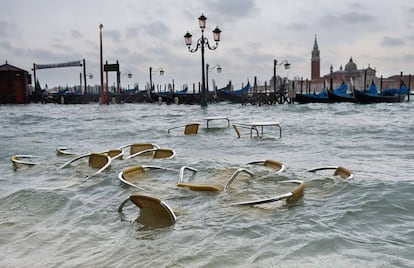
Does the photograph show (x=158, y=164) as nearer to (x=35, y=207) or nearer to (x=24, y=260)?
(x=35, y=207)

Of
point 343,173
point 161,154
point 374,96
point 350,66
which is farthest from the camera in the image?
point 350,66

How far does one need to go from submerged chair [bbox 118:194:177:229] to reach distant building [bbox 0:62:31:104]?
135 ft

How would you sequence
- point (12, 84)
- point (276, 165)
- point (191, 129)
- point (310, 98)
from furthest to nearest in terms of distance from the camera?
point (12, 84), point (310, 98), point (191, 129), point (276, 165)

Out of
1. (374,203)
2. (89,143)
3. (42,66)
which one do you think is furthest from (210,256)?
(42,66)

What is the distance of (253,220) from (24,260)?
7.54 feet

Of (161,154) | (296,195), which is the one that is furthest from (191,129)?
(296,195)

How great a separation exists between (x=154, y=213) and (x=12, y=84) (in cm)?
4236

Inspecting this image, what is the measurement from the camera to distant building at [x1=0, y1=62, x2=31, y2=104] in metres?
41.7

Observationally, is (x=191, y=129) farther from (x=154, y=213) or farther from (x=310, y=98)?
(x=310, y=98)

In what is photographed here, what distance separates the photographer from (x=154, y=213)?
15.9 feet

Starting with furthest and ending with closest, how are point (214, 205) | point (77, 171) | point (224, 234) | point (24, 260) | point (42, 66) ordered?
point (42, 66)
point (77, 171)
point (214, 205)
point (224, 234)
point (24, 260)

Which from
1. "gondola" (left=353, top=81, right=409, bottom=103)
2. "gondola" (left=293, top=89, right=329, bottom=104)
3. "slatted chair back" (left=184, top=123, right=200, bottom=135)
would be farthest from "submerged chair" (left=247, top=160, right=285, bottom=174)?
"gondola" (left=353, top=81, right=409, bottom=103)

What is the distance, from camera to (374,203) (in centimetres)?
545

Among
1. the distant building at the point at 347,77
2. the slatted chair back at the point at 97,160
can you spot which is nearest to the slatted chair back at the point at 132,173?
the slatted chair back at the point at 97,160
